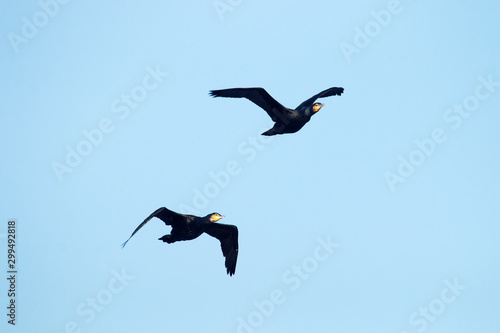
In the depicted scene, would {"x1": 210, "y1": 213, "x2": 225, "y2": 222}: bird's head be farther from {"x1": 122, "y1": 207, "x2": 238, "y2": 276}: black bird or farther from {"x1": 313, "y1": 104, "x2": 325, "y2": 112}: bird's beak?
{"x1": 313, "y1": 104, "x2": 325, "y2": 112}: bird's beak

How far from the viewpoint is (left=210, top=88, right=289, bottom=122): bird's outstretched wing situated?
107ft

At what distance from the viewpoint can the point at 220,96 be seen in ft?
107

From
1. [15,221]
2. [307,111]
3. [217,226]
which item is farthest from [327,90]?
[15,221]

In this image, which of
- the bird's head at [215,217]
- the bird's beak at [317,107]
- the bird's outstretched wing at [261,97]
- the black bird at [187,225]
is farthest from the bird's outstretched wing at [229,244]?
the bird's beak at [317,107]

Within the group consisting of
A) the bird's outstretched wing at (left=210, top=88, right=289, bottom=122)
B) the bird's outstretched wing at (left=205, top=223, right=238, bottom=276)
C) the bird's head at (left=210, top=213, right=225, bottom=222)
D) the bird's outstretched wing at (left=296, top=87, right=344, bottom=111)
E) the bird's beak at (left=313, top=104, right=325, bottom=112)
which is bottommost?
the bird's outstretched wing at (left=205, top=223, right=238, bottom=276)

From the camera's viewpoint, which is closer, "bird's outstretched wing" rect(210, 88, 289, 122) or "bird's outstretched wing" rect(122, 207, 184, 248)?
"bird's outstretched wing" rect(122, 207, 184, 248)

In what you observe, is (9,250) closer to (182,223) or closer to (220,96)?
(182,223)

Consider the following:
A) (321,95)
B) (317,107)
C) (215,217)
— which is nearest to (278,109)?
(317,107)

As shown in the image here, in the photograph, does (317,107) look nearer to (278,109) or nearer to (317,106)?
(317,106)

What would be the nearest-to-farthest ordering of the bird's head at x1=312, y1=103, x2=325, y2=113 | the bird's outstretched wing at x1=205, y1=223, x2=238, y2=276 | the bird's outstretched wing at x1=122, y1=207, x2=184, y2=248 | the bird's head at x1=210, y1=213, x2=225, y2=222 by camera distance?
the bird's outstretched wing at x1=122, y1=207, x2=184, y2=248
the bird's head at x1=312, y1=103, x2=325, y2=113
the bird's head at x1=210, y1=213, x2=225, y2=222
the bird's outstretched wing at x1=205, y1=223, x2=238, y2=276

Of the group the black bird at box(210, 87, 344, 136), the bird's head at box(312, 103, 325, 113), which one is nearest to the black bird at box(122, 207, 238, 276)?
the black bird at box(210, 87, 344, 136)

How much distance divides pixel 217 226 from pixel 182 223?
2064mm

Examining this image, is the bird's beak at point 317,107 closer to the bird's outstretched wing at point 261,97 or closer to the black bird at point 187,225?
the bird's outstretched wing at point 261,97

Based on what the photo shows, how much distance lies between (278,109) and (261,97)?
65 cm
